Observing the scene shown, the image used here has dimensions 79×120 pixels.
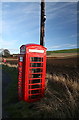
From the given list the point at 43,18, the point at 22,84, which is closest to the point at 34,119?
the point at 22,84

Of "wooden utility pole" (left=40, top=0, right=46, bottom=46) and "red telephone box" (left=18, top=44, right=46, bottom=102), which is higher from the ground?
"wooden utility pole" (left=40, top=0, right=46, bottom=46)

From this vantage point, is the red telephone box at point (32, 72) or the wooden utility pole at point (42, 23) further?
the wooden utility pole at point (42, 23)

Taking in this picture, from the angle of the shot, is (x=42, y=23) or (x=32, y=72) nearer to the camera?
(x=32, y=72)

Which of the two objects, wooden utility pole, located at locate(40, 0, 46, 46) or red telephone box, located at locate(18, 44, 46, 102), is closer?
red telephone box, located at locate(18, 44, 46, 102)

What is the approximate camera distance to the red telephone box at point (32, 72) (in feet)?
13.1

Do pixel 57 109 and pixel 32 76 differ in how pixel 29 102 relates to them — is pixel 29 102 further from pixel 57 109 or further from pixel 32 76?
pixel 57 109

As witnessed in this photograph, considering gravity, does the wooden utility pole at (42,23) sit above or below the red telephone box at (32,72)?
above

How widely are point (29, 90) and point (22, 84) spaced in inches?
11.6

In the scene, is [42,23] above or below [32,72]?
above

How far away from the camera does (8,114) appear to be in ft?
11.8

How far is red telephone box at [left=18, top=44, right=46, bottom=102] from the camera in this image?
400 centimetres

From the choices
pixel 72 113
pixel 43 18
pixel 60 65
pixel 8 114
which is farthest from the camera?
pixel 60 65

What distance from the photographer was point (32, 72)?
4.27 metres

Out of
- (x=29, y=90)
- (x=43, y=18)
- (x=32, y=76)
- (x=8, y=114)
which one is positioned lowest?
(x=8, y=114)
